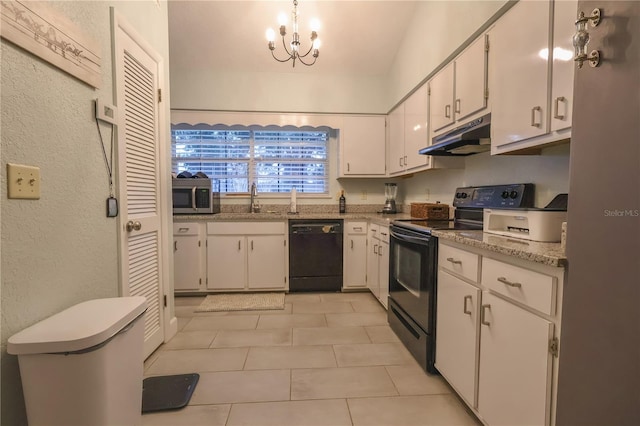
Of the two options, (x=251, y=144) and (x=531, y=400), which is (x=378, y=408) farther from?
(x=251, y=144)

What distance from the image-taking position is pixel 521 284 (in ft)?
3.77

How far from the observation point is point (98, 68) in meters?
1.46

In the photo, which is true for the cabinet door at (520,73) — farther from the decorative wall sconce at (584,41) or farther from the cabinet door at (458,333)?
the cabinet door at (458,333)

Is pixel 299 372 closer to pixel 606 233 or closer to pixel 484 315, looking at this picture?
pixel 484 315

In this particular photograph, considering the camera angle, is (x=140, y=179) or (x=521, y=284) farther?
(x=140, y=179)

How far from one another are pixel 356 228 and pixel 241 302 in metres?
1.55

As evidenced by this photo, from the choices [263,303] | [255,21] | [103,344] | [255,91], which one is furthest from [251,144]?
[103,344]

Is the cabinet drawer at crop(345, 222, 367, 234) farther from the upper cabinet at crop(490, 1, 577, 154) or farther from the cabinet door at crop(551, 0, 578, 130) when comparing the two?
the cabinet door at crop(551, 0, 578, 130)

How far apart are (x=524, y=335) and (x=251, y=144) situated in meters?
3.69

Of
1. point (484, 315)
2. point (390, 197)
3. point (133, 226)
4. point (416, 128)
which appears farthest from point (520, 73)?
point (390, 197)

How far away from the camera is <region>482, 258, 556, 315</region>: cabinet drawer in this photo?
1.03m

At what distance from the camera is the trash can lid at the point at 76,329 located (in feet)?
3.03

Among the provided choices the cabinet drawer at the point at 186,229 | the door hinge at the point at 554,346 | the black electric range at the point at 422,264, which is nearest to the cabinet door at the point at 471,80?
the black electric range at the point at 422,264

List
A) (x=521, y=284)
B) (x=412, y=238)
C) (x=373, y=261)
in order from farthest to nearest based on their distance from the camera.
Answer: (x=373, y=261)
(x=412, y=238)
(x=521, y=284)
